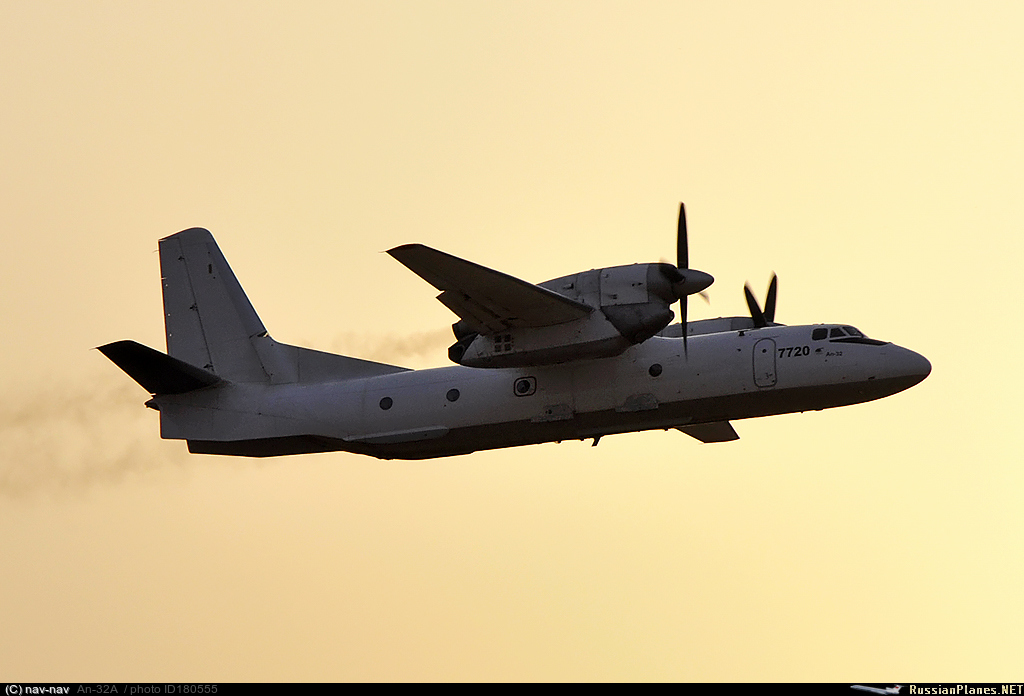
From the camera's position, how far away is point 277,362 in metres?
32.5

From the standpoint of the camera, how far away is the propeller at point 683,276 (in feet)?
88.1

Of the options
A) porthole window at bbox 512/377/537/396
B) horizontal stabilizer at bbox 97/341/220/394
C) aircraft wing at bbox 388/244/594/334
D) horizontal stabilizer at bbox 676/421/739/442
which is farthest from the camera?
horizontal stabilizer at bbox 676/421/739/442

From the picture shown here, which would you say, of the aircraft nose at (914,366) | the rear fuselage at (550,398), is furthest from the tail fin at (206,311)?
the aircraft nose at (914,366)

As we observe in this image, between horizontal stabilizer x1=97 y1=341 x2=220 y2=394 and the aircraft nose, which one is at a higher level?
horizontal stabilizer x1=97 y1=341 x2=220 y2=394

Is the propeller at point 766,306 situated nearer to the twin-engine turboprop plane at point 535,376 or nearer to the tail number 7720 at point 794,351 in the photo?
the twin-engine turboprop plane at point 535,376

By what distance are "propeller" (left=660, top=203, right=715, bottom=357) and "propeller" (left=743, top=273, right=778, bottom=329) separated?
2.90 m

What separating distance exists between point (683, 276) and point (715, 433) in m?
8.29

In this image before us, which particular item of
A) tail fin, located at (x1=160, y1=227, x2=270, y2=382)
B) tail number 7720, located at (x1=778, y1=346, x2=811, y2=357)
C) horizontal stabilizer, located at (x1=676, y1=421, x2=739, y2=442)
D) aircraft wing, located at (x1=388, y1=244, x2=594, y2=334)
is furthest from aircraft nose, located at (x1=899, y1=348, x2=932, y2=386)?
tail fin, located at (x1=160, y1=227, x2=270, y2=382)

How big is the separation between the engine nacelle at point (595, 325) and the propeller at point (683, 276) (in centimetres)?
3

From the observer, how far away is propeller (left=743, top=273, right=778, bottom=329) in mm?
30125

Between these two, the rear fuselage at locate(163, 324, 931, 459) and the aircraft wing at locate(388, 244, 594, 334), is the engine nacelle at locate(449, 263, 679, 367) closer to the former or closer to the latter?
the aircraft wing at locate(388, 244, 594, 334)

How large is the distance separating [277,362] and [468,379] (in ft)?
18.2
